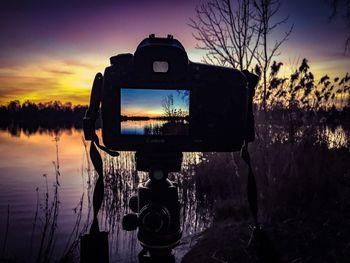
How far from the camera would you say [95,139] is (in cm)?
136

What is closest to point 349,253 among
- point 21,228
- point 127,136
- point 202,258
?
point 202,258

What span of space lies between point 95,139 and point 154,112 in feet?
0.87

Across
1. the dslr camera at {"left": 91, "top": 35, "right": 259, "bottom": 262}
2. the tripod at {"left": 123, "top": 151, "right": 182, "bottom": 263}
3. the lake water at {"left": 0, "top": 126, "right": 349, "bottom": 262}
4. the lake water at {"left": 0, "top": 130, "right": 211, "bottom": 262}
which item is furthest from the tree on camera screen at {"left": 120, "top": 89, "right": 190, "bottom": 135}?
the lake water at {"left": 0, "top": 130, "right": 211, "bottom": 262}

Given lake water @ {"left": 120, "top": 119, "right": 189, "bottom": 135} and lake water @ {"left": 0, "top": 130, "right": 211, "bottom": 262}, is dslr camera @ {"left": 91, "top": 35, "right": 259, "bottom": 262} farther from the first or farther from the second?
lake water @ {"left": 0, "top": 130, "right": 211, "bottom": 262}

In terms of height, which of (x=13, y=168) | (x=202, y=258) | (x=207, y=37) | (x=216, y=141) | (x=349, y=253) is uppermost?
(x=207, y=37)

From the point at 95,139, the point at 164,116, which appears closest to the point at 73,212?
the point at 95,139

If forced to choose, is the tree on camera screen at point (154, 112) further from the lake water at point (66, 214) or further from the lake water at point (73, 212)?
the lake water at point (66, 214)

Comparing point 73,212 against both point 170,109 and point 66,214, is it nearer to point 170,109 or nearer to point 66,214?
point 66,214

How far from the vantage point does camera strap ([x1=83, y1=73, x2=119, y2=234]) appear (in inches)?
53.5

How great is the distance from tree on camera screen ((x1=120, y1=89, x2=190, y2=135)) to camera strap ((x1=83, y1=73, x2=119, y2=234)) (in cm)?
11

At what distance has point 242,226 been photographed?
9.69ft

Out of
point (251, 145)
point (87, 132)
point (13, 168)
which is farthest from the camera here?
point (13, 168)

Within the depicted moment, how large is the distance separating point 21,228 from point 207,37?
16.4 feet

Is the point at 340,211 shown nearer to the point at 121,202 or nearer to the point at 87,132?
the point at 87,132
